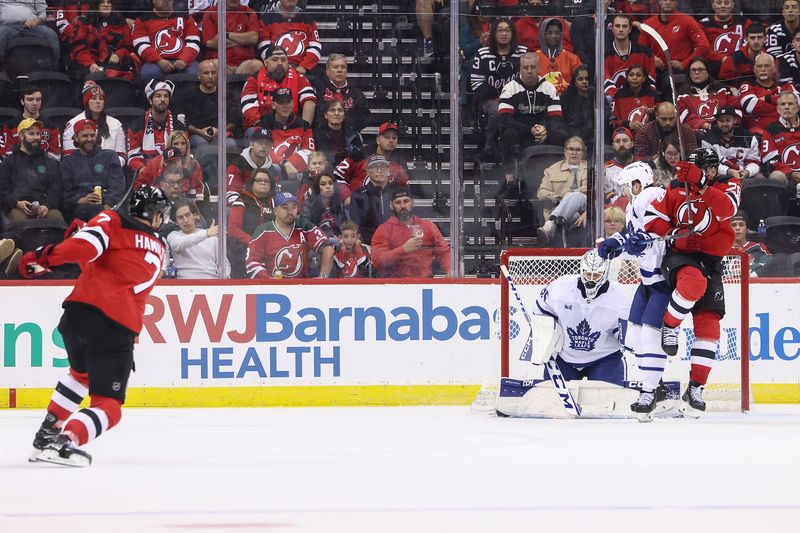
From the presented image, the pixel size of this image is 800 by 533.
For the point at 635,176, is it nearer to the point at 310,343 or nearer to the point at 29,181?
the point at 310,343

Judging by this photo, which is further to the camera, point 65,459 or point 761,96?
point 761,96

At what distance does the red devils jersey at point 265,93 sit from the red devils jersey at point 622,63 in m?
1.99

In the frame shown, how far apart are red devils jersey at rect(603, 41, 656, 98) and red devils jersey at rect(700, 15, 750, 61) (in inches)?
18.1

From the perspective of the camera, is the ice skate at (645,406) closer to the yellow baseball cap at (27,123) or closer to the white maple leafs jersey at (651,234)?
the white maple leafs jersey at (651,234)

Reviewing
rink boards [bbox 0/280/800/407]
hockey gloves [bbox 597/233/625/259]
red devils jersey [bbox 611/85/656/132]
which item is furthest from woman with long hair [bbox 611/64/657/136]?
hockey gloves [bbox 597/233/625/259]

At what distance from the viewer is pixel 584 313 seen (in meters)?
8.10

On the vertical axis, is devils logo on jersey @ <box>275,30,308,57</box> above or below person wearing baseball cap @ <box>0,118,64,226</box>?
above

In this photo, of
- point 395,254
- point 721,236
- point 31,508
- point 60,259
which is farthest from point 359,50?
point 31,508

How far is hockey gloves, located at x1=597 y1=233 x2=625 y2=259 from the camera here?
759 centimetres

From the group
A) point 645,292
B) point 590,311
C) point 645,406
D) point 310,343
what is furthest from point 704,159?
point 310,343

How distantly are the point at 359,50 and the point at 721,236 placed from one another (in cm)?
292

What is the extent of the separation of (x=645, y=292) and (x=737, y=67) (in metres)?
2.54

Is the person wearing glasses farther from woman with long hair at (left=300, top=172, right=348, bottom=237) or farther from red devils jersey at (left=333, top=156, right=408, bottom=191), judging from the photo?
woman with long hair at (left=300, top=172, right=348, bottom=237)

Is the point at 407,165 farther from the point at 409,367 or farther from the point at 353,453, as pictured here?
the point at 353,453
